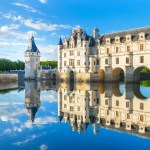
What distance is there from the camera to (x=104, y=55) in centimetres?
4809

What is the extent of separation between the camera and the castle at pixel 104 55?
41.8 metres

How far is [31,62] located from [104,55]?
28.4m

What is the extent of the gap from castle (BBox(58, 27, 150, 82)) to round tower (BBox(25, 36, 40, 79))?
1425 centimetres

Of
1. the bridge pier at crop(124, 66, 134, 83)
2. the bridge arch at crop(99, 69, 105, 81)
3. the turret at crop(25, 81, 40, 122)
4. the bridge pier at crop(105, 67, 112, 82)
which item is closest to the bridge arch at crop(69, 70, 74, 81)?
the bridge arch at crop(99, 69, 105, 81)

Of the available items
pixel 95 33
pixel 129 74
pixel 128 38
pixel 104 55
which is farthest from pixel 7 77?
pixel 128 38

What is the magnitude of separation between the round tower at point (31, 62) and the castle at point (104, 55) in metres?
14.2

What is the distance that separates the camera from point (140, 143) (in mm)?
8641

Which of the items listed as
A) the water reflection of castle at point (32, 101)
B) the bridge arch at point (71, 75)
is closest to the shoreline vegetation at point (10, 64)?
the bridge arch at point (71, 75)

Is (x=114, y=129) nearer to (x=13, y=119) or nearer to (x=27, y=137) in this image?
(x=27, y=137)

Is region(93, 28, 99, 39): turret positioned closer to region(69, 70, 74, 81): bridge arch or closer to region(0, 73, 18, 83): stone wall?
region(69, 70, 74, 81): bridge arch

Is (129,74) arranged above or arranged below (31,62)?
below

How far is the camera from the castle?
41.8 metres

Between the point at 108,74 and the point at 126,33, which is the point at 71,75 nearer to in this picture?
the point at 108,74

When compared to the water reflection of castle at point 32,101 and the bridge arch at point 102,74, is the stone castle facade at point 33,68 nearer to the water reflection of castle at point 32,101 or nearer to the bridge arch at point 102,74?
the bridge arch at point 102,74
